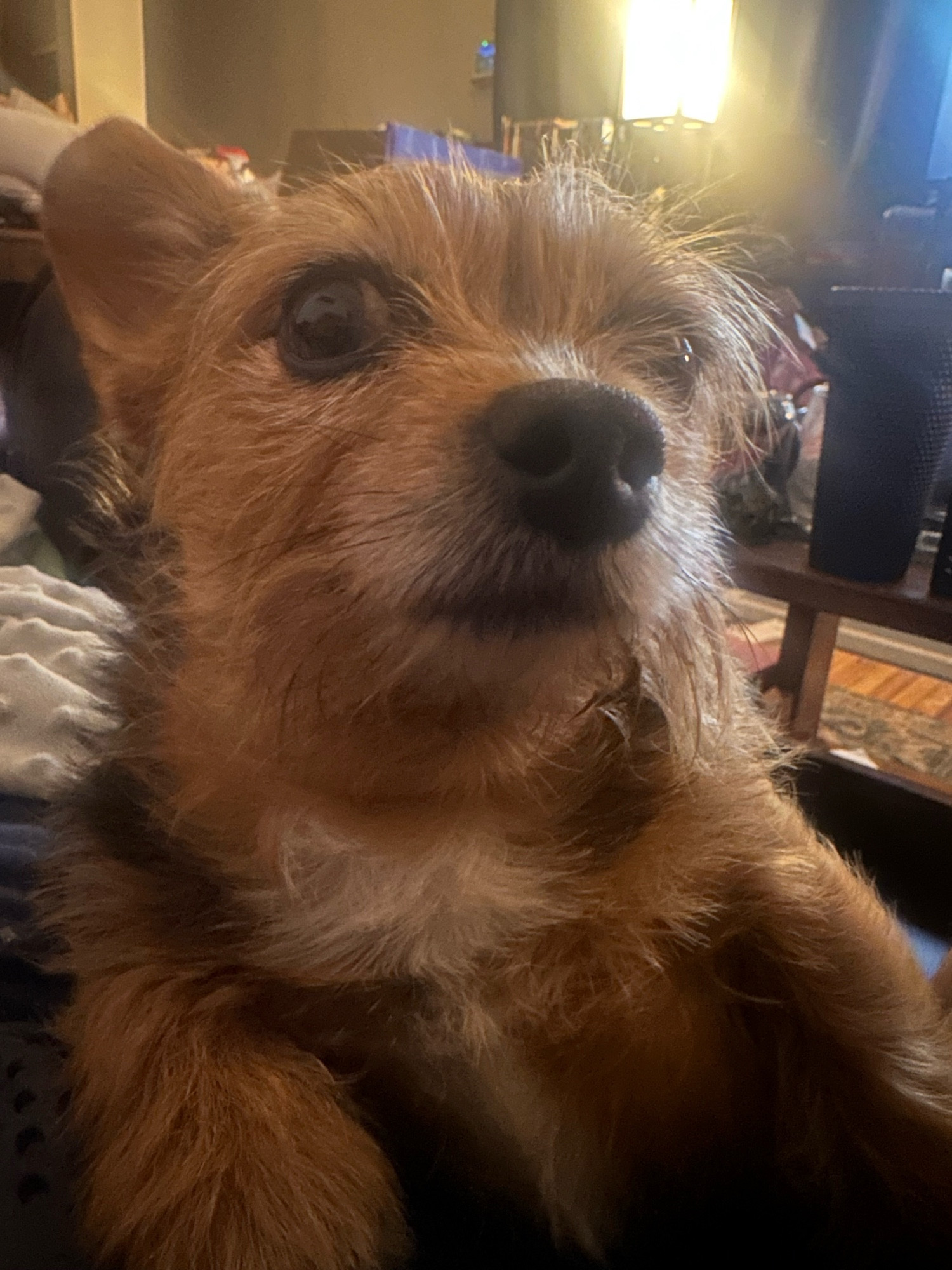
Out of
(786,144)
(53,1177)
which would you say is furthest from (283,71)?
(53,1177)

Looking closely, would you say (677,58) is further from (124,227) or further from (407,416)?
(407,416)

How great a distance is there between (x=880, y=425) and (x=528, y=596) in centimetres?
150

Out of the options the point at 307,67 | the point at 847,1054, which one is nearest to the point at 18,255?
the point at 847,1054

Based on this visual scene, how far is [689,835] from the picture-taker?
3.17 feet

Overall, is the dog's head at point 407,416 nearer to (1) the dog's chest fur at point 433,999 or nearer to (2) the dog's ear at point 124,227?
(2) the dog's ear at point 124,227

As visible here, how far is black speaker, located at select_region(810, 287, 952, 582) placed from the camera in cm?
185

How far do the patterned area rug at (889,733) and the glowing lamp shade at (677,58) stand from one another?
274 centimetres


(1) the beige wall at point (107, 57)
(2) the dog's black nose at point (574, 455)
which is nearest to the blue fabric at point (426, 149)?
A: (2) the dog's black nose at point (574, 455)

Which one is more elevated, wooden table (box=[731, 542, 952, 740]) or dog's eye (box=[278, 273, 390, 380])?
dog's eye (box=[278, 273, 390, 380])

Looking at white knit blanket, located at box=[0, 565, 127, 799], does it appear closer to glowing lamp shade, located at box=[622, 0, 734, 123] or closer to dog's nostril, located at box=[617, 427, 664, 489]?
dog's nostril, located at box=[617, 427, 664, 489]

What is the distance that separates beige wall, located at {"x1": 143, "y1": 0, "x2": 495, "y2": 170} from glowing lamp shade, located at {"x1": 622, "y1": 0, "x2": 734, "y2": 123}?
3.75ft

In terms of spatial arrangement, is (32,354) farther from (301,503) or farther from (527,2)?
(527,2)

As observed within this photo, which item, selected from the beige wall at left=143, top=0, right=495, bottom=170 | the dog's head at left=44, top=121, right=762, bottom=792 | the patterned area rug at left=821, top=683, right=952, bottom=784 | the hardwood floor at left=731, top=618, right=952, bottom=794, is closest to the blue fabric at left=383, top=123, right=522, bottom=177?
the dog's head at left=44, top=121, right=762, bottom=792

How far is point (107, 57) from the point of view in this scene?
14.5 feet
